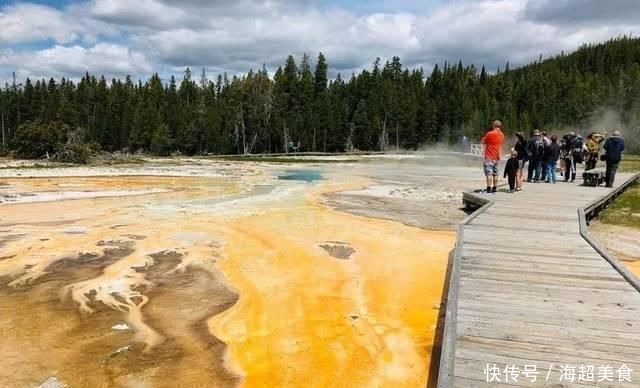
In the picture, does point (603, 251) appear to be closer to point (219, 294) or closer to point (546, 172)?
point (219, 294)

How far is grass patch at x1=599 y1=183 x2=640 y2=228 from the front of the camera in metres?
12.9

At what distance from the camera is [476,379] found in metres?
3.63

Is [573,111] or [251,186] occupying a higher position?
[573,111]

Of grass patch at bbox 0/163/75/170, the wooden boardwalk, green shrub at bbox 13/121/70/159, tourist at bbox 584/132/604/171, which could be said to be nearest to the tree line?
green shrub at bbox 13/121/70/159

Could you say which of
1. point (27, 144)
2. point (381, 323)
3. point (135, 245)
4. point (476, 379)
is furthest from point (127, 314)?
point (27, 144)

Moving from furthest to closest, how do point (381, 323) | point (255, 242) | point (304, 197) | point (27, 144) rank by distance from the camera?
point (27, 144), point (304, 197), point (255, 242), point (381, 323)

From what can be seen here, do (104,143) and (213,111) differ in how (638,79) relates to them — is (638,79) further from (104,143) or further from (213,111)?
(104,143)

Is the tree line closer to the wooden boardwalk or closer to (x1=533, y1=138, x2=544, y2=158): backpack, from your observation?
(x1=533, y1=138, x2=544, y2=158): backpack

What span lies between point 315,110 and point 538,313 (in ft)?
215

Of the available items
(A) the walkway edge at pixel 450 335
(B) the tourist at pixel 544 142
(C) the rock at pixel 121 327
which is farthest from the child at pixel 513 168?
(C) the rock at pixel 121 327

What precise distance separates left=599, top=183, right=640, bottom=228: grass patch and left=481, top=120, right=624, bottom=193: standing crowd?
0.80 m

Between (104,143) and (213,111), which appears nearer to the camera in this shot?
(213,111)

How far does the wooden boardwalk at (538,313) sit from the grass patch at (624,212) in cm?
551

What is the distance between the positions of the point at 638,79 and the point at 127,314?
76564mm
